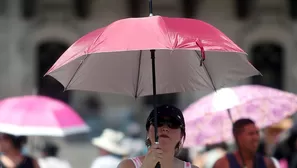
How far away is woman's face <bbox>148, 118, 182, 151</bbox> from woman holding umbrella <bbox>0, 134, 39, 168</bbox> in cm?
208

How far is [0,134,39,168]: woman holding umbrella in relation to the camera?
5480 mm

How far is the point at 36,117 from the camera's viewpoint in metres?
6.28

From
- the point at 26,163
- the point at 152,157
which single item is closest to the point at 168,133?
the point at 152,157

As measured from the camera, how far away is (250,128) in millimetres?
5141

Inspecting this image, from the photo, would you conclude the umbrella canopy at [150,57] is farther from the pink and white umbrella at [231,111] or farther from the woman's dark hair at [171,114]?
the pink and white umbrella at [231,111]

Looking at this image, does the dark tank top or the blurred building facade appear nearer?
the dark tank top

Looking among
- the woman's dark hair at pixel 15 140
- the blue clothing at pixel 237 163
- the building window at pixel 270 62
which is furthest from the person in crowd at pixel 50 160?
the building window at pixel 270 62

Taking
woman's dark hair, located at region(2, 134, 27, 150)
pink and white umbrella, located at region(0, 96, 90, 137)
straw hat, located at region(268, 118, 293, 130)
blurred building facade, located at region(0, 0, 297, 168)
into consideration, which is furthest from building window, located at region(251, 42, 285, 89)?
woman's dark hair, located at region(2, 134, 27, 150)

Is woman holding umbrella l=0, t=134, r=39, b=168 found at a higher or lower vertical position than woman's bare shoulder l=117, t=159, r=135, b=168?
lower

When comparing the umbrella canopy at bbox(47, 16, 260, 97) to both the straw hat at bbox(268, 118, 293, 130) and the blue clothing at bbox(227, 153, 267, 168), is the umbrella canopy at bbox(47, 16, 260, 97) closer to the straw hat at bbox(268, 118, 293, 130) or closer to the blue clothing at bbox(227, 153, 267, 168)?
the blue clothing at bbox(227, 153, 267, 168)

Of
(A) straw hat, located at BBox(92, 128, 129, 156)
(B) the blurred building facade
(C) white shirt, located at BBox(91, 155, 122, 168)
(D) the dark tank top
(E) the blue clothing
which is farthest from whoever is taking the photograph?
(B) the blurred building facade

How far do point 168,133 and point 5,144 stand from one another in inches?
90.3

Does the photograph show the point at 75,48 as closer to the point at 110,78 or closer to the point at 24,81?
the point at 110,78

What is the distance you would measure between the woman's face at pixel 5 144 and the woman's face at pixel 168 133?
86.0 inches
